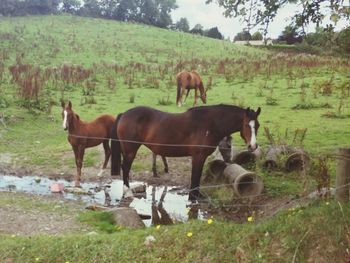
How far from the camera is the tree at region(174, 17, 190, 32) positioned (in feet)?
264

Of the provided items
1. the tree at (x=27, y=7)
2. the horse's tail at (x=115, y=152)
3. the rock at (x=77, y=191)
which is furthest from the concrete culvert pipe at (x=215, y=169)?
the tree at (x=27, y=7)

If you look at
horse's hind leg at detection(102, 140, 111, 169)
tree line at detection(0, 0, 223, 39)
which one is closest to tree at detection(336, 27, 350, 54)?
horse's hind leg at detection(102, 140, 111, 169)

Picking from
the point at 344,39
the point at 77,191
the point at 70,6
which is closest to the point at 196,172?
the point at 77,191

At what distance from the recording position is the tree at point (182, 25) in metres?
80.4

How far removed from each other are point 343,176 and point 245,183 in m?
3.75

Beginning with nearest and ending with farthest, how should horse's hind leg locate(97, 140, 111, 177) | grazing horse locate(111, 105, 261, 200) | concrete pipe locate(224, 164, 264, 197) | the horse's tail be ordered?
1. concrete pipe locate(224, 164, 264, 197)
2. grazing horse locate(111, 105, 261, 200)
3. the horse's tail
4. horse's hind leg locate(97, 140, 111, 177)

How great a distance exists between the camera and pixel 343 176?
5543mm

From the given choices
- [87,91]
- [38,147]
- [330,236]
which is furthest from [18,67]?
[330,236]

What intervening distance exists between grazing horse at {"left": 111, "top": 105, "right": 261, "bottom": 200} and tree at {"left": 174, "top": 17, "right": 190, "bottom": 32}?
71341mm

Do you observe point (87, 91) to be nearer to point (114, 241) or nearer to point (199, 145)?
point (199, 145)

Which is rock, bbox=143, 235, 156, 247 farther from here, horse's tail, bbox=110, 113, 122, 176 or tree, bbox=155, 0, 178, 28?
tree, bbox=155, 0, 178, 28

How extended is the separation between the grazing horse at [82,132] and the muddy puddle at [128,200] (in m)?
0.57

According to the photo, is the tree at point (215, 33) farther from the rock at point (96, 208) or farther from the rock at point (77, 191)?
the rock at point (96, 208)

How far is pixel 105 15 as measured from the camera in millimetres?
73312
